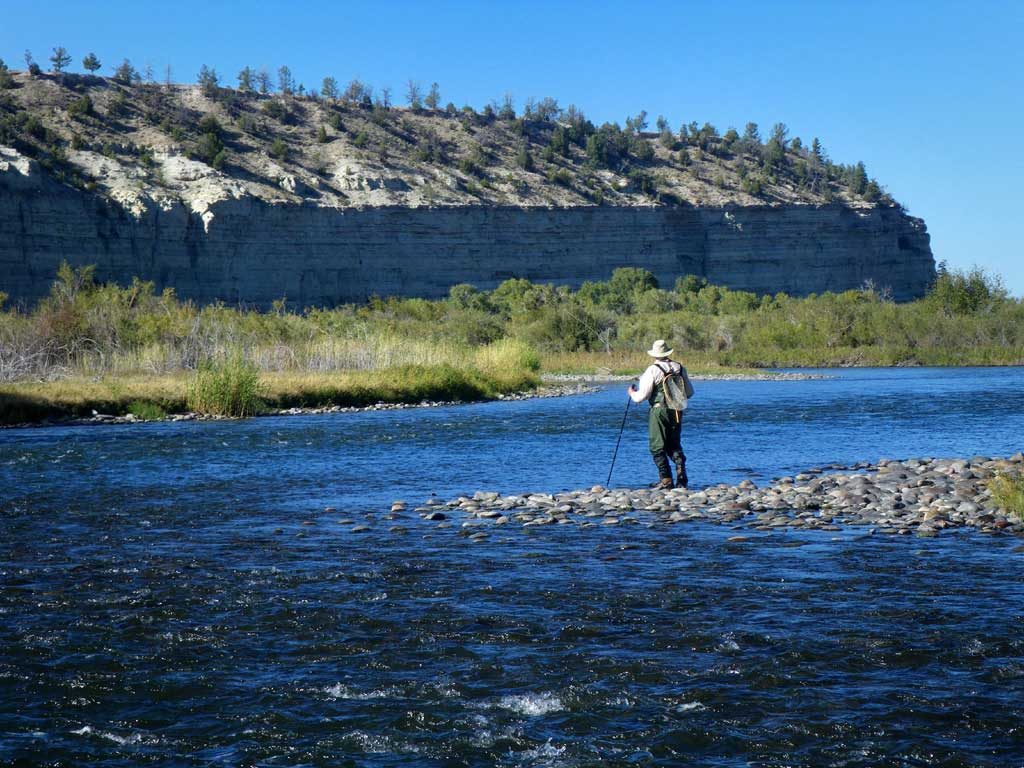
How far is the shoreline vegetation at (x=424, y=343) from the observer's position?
97.7 ft

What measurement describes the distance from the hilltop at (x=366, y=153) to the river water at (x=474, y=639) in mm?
65342

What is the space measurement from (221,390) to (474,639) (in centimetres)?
2178

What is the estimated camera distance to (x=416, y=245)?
86375 millimetres

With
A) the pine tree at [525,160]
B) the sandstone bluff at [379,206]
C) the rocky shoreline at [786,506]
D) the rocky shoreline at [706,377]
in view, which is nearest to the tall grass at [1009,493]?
the rocky shoreline at [786,506]

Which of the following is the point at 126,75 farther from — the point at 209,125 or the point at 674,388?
the point at 674,388

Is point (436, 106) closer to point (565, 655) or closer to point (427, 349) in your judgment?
point (427, 349)

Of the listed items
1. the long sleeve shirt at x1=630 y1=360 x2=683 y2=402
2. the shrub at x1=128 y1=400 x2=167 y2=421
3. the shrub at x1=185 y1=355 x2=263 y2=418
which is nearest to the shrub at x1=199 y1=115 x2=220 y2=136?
the shrub at x1=185 y1=355 x2=263 y2=418

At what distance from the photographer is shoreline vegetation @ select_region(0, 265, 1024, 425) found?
29.8 meters

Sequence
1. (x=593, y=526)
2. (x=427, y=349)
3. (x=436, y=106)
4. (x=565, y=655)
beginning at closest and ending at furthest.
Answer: (x=565, y=655)
(x=593, y=526)
(x=427, y=349)
(x=436, y=106)

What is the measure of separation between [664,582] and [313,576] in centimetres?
298

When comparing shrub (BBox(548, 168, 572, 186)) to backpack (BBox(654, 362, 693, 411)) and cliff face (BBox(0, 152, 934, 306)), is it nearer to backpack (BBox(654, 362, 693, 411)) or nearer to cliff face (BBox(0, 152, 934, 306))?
cliff face (BBox(0, 152, 934, 306))

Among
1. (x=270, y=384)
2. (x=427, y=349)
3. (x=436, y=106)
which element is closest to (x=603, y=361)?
(x=427, y=349)

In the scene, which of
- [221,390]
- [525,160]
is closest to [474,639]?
[221,390]

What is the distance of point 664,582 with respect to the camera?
9.65 metres
